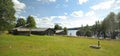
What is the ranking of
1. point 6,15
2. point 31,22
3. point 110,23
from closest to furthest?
point 6,15
point 110,23
point 31,22

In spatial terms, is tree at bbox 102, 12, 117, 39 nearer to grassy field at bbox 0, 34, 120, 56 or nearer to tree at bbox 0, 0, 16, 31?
grassy field at bbox 0, 34, 120, 56

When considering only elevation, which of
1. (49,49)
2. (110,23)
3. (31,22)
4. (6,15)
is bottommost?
(49,49)

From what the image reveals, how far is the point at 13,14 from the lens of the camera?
51.2 m

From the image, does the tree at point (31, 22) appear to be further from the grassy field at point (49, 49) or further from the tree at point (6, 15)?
the grassy field at point (49, 49)

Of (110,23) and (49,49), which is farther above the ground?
(110,23)

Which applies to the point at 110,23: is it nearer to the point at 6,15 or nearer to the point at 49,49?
the point at 6,15

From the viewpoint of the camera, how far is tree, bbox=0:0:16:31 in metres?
47.3

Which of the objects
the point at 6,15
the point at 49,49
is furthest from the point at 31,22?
the point at 49,49

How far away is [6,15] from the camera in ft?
160

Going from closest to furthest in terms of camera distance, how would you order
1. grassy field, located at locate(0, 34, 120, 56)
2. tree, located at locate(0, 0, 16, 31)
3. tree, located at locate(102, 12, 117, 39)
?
grassy field, located at locate(0, 34, 120, 56) → tree, located at locate(0, 0, 16, 31) → tree, located at locate(102, 12, 117, 39)

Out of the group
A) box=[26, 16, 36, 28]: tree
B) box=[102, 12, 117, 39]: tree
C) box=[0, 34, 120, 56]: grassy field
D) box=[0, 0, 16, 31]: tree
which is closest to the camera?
box=[0, 34, 120, 56]: grassy field

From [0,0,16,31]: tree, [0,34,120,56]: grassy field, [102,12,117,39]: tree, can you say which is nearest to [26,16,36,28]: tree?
[102,12,117,39]: tree

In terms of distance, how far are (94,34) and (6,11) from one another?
8507cm

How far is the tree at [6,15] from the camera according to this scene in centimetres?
4734
